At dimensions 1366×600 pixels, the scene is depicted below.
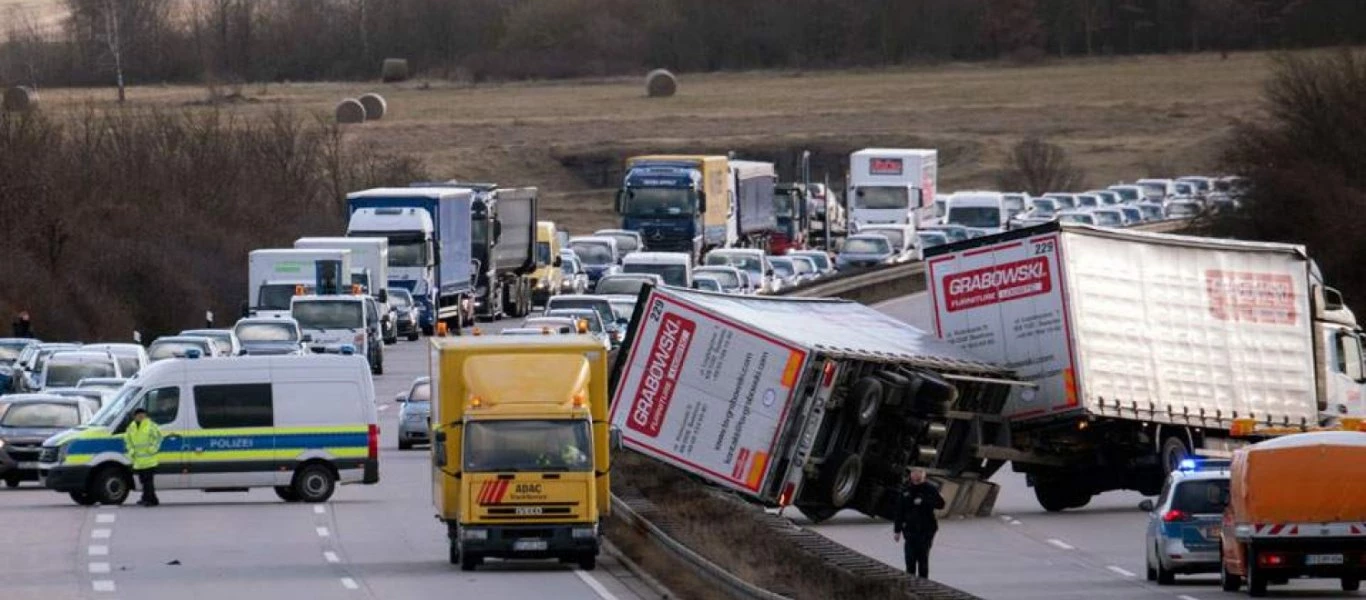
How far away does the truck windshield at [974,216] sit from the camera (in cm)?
9338

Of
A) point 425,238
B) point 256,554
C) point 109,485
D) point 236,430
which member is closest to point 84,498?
point 109,485

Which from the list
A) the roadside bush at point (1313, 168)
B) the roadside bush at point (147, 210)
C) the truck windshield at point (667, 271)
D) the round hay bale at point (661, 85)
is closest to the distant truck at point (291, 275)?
the truck windshield at point (667, 271)

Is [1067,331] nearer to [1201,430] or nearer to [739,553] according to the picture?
[1201,430]

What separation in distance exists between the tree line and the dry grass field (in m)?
4.10

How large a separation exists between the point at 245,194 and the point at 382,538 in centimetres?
6234

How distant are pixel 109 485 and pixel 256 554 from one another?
6.77 meters

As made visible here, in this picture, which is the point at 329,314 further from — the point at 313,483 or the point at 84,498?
the point at 84,498

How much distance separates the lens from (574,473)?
2784 centimetres

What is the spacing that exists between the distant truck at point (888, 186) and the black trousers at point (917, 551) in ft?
218

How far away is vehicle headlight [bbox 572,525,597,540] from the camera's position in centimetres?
2794

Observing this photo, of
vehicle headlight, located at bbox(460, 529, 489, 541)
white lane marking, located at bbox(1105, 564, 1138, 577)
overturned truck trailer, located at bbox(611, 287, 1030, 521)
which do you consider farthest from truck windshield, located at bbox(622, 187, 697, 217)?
vehicle headlight, located at bbox(460, 529, 489, 541)

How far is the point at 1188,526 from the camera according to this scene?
28.0m

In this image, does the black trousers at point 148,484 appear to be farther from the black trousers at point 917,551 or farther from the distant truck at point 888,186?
the distant truck at point 888,186

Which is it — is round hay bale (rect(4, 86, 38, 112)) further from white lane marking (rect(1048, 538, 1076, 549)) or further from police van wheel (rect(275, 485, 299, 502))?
white lane marking (rect(1048, 538, 1076, 549))
